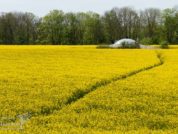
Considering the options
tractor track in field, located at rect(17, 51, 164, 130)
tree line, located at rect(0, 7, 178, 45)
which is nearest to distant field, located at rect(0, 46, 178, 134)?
tractor track in field, located at rect(17, 51, 164, 130)

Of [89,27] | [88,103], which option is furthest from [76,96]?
[89,27]

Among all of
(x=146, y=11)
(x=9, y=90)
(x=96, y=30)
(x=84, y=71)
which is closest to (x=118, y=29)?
(x=96, y=30)

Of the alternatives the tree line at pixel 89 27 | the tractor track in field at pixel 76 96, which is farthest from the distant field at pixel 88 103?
the tree line at pixel 89 27

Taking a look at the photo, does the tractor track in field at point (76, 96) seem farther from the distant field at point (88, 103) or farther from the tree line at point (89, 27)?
the tree line at point (89, 27)

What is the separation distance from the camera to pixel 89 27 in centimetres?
12388

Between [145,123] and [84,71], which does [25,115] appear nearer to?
[145,123]

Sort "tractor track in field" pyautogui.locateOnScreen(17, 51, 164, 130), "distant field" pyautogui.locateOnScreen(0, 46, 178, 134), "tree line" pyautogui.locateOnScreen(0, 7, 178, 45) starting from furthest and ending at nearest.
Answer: "tree line" pyautogui.locateOnScreen(0, 7, 178, 45) → "tractor track in field" pyautogui.locateOnScreen(17, 51, 164, 130) → "distant field" pyautogui.locateOnScreen(0, 46, 178, 134)

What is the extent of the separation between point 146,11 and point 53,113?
12505 centimetres

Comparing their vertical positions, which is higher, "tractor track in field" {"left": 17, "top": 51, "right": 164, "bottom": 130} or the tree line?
the tree line

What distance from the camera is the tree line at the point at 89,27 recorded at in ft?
401

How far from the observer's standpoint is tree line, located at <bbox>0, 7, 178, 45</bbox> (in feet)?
401

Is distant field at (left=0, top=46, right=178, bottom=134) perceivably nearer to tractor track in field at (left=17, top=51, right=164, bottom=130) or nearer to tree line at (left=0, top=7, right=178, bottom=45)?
tractor track in field at (left=17, top=51, right=164, bottom=130)

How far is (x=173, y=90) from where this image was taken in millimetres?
21891

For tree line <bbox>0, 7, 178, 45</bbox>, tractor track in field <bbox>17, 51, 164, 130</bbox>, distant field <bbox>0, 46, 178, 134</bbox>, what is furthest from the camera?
tree line <bbox>0, 7, 178, 45</bbox>
